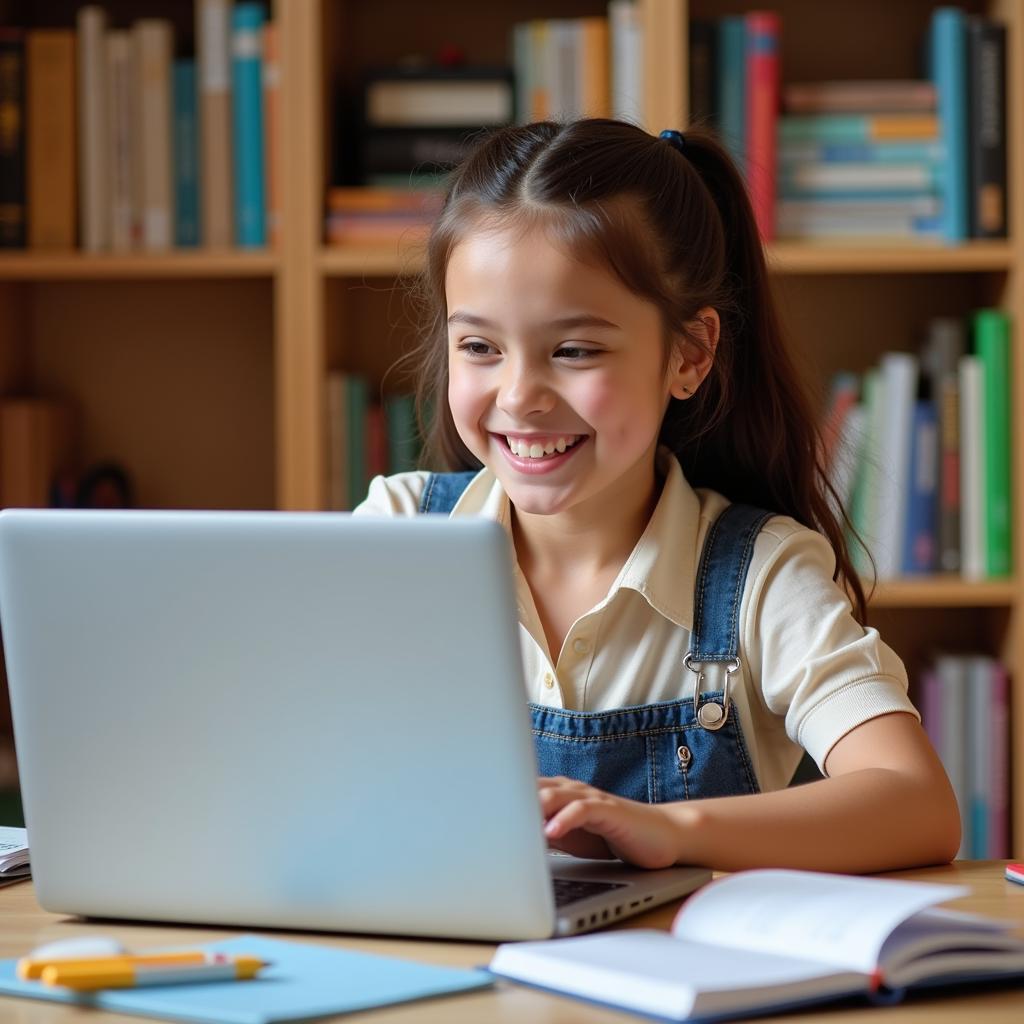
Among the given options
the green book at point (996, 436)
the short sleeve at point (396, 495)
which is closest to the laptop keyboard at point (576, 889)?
the short sleeve at point (396, 495)

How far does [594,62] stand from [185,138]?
59cm

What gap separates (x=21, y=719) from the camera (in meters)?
0.85

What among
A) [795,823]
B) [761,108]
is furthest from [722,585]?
[761,108]

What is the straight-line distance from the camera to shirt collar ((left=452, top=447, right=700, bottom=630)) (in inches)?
50.3

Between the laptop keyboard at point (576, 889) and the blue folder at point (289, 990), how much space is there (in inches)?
3.7

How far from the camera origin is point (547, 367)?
A: 1.20 metres

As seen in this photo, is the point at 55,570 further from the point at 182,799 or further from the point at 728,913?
the point at 728,913

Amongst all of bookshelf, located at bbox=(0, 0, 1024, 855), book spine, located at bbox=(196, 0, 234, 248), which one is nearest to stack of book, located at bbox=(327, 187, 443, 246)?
bookshelf, located at bbox=(0, 0, 1024, 855)

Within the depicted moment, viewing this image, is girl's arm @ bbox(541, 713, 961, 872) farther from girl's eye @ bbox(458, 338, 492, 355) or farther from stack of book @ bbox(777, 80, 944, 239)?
stack of book @ bbox(777, 80, 944, 239)

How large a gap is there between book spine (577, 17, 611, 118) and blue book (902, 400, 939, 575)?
24.2 inches

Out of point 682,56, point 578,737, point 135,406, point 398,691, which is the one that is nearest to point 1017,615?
point 682,56

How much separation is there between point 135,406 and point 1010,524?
1345mm

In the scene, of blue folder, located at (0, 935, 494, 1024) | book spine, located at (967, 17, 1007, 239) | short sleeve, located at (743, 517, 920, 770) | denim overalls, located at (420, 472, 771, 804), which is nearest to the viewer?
blue folder, located at (0, 935, 494, 1024)

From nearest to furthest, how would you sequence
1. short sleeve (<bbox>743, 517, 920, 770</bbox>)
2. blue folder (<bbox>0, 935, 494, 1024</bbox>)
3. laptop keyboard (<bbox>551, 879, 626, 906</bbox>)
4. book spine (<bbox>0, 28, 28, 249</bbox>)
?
blue folder (<bbox>0, 935, 494, 1024</bbox>) → laptop keyboard (<bbox>551, 879, 626, 906</bbox>) → short sleeve (<bbox>743, 517, 920, 770</bbox>) → book spine (<bbox>0, 28, 28, 249</bbox>)
